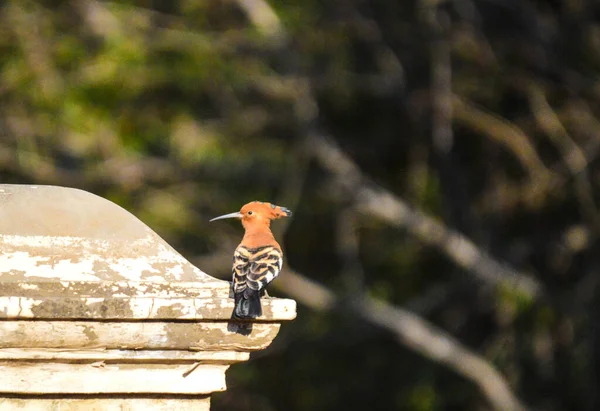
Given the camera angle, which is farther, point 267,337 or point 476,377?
point 476,377

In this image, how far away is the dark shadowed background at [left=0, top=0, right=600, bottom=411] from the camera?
1052 centimetres

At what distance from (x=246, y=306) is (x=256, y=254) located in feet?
3.11

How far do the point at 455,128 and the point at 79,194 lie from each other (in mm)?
9558

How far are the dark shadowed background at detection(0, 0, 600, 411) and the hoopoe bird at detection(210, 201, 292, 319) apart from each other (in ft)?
21.9

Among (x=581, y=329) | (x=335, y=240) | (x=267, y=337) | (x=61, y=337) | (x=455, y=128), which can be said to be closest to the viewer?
(x=61, y=337)

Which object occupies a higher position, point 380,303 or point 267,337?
point 380,303

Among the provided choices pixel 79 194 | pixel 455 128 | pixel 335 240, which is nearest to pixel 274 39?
pixel 455 128

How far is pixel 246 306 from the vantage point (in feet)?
8.31

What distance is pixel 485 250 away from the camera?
10695 millimetres

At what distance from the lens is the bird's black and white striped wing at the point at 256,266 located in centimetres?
299

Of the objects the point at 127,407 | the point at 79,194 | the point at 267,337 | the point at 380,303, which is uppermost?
the point at 380,303

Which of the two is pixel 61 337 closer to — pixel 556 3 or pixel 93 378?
pixel 93 378

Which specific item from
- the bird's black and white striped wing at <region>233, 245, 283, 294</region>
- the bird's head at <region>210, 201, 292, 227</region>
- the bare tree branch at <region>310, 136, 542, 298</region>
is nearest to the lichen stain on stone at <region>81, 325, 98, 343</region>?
the bird's black and white striped wing at <region>233, 245, 283, 294</region>

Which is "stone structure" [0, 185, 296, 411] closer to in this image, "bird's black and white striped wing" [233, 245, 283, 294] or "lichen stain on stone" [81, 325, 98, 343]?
"lichen stain on stone" [81, 325, 98, 343]
